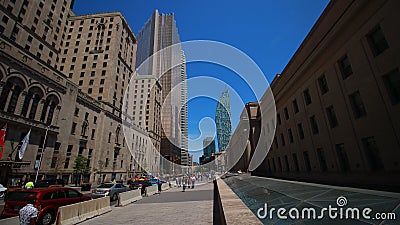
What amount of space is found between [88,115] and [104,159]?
42.4 feet

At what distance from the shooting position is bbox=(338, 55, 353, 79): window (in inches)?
637

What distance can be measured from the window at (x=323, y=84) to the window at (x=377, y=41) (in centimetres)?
589

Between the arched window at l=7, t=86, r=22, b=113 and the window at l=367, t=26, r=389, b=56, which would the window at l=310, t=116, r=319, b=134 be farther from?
the arched window at l=7, t=86, r=22, b=113

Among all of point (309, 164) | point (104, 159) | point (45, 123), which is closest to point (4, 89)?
point (45, 123)

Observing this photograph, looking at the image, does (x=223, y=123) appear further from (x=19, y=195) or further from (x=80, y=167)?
(x=19, y=195)

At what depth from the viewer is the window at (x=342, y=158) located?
55.4ft

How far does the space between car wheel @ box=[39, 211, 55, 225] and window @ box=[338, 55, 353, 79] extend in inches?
864

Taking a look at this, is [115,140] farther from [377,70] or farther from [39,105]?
[377,70]

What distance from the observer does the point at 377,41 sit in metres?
13.6

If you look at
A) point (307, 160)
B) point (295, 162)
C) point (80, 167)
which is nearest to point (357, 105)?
point (307, 160)

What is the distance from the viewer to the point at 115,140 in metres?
61.2

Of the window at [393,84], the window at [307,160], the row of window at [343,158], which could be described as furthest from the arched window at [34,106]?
the window at [393,84]

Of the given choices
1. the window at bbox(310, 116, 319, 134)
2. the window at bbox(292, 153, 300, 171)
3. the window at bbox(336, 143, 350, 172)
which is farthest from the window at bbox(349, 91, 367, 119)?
the window at bbox(292, 153, 300, 171)

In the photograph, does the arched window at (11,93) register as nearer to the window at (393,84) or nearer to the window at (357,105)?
the window at (357,105)
